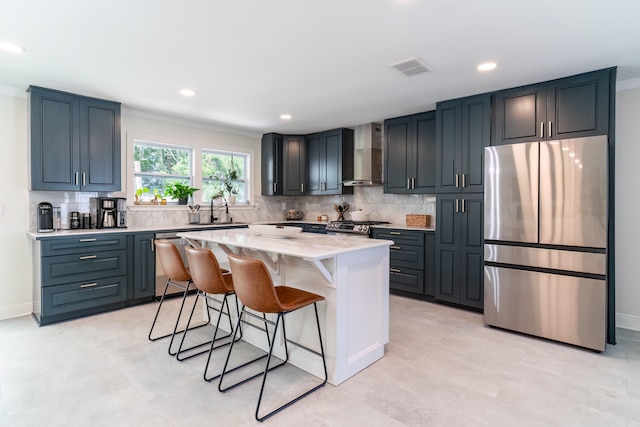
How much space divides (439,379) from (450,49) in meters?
2.49

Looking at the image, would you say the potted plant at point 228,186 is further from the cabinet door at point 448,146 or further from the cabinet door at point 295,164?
the cabinet door at point 448,146

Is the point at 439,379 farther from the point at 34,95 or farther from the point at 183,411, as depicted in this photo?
the point at 34,95

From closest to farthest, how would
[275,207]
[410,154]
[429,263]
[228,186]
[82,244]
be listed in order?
[82,244], [429,263], [410,154], [228,186], [275,207]

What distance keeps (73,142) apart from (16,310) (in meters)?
1.95

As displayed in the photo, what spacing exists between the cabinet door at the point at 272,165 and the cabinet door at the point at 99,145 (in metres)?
2.35

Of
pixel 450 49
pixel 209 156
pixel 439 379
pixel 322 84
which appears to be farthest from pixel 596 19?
pixel 209 156

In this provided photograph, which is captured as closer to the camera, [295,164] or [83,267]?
[83,267]

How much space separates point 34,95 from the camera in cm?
353

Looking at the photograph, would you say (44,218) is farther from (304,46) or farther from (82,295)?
(304,46)

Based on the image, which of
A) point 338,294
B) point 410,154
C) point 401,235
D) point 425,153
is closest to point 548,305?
point 401,235

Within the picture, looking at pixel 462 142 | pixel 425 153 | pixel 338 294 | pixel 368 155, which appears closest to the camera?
pixel 338 294

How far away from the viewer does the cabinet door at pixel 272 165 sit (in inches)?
231

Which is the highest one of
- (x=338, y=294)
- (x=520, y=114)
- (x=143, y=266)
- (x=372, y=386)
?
(x=520, y=114)

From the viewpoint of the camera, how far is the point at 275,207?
249 inches
